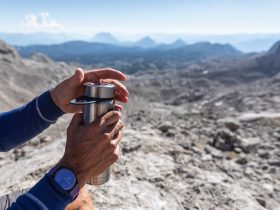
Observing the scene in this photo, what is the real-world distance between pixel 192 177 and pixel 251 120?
14653 mm

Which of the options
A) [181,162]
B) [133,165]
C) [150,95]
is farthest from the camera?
[150,95]

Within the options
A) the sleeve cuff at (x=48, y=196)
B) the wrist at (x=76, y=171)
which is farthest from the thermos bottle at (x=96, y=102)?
the sleeve cuff at (x=48, y=196)

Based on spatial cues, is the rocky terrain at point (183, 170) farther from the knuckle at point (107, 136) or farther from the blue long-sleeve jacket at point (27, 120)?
the knuckle at point (107, 136)

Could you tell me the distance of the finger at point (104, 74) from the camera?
376 cm

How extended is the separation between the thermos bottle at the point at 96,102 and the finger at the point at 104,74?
0.51 m

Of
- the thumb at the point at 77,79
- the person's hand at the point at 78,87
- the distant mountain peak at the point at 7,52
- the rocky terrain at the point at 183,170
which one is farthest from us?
the distant mountain peak at the point at 7,52

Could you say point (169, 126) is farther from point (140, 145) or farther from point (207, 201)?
point (207, 201)

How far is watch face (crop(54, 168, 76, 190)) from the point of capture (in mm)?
2729

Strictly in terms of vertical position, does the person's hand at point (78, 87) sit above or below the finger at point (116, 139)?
above

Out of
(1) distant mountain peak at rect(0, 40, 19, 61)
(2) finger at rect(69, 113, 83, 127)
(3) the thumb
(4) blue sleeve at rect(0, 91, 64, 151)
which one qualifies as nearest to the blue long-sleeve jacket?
(4) blue sleeve at rect(0, 91, 64, 151)

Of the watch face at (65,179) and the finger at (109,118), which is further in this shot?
the finger at (109,118)

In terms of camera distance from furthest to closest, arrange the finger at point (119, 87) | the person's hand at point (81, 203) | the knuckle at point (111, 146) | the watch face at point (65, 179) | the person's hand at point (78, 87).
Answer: the person's hand at point (81, 203) → the finger at point (119, 87) → the person's hand at point (78, 87) → the knuckle at point (111, 146) → the watch face at point (65, 179)

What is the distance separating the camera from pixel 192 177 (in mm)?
7422

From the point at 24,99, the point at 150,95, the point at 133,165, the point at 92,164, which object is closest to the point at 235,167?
the point at 133,165
